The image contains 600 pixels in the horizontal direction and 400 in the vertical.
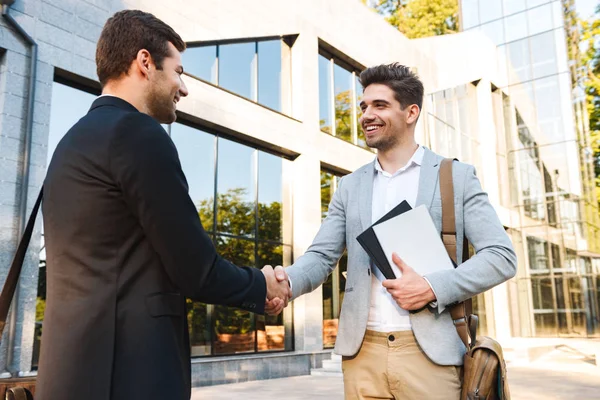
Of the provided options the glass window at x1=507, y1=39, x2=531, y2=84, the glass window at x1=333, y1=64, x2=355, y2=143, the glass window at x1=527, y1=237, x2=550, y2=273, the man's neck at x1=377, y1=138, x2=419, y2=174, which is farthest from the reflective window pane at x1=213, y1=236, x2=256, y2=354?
the glass window at x1=507, y1=39, x2=531, y2=84

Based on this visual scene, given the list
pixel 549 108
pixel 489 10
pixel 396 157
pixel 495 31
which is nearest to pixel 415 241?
pixel 396 157

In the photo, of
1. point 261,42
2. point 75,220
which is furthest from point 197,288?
point 261,42

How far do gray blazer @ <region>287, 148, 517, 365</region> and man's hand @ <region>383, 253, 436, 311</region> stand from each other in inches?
1.6

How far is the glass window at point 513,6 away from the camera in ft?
82.3

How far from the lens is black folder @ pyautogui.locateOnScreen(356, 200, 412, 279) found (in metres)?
2.59

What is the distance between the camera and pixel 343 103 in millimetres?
17797

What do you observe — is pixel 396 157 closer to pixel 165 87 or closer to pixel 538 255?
pixel 165 87

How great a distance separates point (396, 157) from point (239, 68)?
11.5 meters

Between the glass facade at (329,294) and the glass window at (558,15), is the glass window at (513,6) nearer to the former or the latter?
the glass window at (558,15)

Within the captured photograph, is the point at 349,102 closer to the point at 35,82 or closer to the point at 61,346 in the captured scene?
the point at 35,82

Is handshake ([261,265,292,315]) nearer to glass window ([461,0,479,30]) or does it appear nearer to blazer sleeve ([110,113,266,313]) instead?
blazer sleeve ([110,113,266,313])

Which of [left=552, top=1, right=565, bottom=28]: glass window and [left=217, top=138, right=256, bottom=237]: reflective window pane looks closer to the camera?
[left=217, top=138, right=256, bottom=237]: reflective window pane

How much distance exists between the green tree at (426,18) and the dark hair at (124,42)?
1309 inches

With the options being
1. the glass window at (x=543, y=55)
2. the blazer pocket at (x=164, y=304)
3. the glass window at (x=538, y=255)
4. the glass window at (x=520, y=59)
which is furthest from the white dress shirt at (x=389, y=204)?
the glass window at (x=520, y=59)
